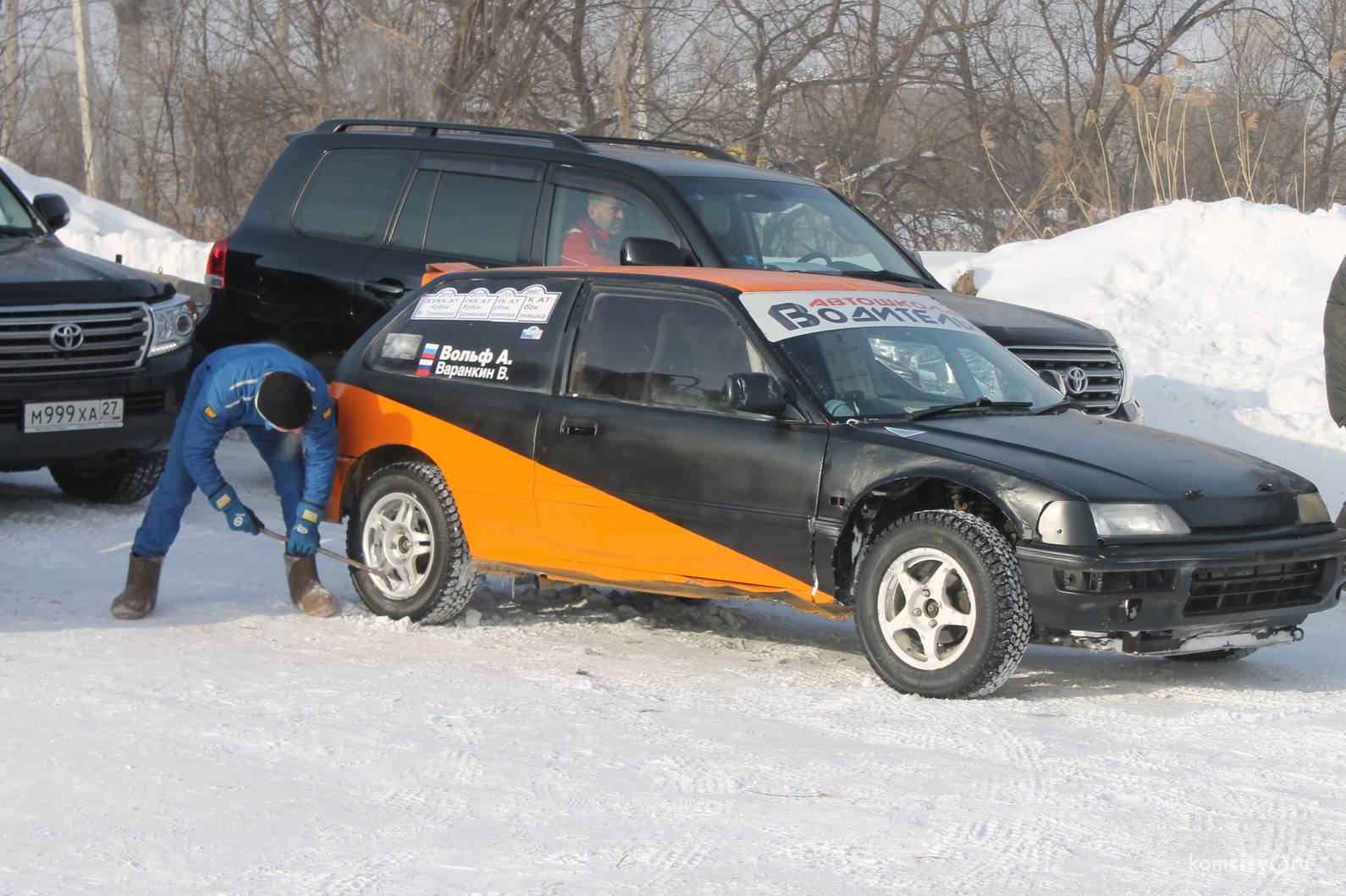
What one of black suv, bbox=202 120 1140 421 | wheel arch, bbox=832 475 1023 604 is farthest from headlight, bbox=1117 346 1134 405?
wheel arch, bbox=832 475 1023 604

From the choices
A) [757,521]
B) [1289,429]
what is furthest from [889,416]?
[1289,429]

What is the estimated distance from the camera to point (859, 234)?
28.8ft

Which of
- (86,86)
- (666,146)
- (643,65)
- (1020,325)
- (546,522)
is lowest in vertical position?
(546,522)

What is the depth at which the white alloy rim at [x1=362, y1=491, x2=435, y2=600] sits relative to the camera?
664 centimetres

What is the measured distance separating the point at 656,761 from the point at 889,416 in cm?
181

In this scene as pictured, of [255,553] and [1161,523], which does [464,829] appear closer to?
[1161,523]

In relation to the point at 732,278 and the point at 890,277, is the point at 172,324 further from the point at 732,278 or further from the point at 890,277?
the point at 890,277

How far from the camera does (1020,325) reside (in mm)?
8227

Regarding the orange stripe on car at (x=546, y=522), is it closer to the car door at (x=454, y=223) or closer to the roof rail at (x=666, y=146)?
the car door at (x=454, y=223)

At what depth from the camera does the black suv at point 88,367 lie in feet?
25.9

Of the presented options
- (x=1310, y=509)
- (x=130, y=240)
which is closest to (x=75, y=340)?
(x=1310, y=509)

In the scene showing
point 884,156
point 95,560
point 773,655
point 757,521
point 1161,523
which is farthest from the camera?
point 884,156

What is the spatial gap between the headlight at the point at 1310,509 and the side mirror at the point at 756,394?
1.95 m

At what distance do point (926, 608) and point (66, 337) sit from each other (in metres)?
5.09
